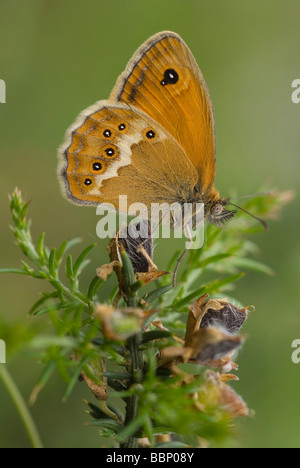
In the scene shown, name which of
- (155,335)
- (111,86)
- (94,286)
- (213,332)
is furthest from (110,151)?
(111,86)

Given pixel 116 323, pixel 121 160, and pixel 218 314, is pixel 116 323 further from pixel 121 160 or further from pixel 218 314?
pixel 121 160

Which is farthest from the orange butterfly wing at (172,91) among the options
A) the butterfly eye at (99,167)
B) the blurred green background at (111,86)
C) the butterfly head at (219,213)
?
the blurred green background at (111,86)

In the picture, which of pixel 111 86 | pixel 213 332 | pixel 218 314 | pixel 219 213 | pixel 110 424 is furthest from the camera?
pixel 111 86

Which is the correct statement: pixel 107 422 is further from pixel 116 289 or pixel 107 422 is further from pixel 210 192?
pixel 210 192

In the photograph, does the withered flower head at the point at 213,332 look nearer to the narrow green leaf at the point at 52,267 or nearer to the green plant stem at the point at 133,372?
the green plant stem at the point at 133,372

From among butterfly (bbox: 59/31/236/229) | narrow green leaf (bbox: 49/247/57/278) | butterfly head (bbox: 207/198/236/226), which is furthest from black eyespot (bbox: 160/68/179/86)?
narrow green leaf (bbox: 49/247/57/278)
